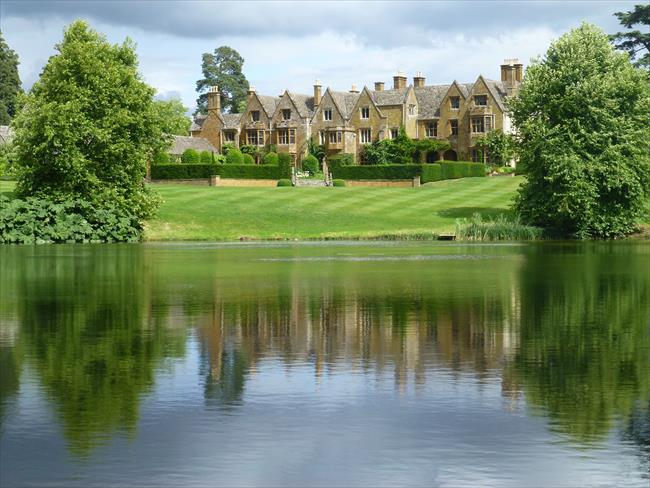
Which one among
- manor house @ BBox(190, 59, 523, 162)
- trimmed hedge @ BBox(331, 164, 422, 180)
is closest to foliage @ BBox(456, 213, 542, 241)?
trimmed hedge @ BBox(331, 164, 422, 180)

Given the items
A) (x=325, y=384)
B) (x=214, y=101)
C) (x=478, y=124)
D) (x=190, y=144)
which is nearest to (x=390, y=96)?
(x=478, y=124)

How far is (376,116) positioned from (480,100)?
12.0 meters

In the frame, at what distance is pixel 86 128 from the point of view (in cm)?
5878

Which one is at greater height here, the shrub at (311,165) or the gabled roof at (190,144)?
the gabled roof at (190,144)

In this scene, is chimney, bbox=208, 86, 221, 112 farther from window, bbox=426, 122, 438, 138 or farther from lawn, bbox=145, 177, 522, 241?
lawn, bbox=145, 177, 522, 241

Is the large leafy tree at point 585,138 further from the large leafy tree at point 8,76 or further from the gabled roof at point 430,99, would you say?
the large leafy tree at point 8,76

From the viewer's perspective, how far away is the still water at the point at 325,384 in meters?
9.52

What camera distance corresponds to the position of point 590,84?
198 feet

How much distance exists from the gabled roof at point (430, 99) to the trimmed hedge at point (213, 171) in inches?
1341

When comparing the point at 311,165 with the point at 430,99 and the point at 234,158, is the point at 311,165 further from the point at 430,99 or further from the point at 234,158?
the point at 430,99

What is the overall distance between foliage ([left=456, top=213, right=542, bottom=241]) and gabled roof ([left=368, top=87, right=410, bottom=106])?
6364 cm

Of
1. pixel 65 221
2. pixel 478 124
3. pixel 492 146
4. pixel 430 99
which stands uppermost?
pixel 430 99

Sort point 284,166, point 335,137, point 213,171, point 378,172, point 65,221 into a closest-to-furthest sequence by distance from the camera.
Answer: point 65,221
point 213,171
point 284,166
point 378,172
point 335,137

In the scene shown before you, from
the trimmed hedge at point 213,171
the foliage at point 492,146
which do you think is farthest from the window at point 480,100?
the trimmed hedge at point 213,171
